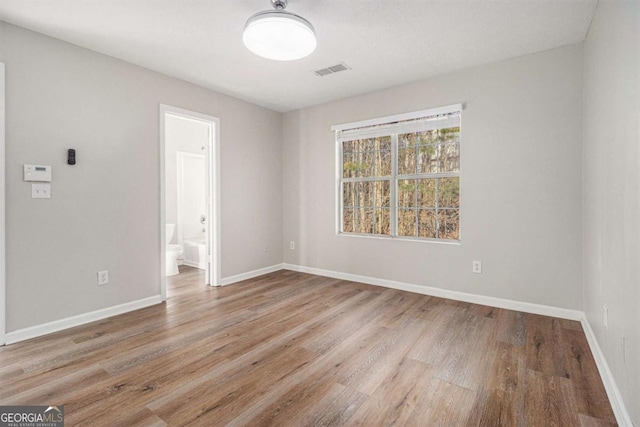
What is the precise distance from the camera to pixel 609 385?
72.3 inches

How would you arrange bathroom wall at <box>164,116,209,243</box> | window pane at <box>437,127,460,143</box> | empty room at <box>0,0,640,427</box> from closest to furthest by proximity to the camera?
empty room at <box>0,0,640,427</box>
window pane at <box>437,127,460,143</box>
bathroom wall at <box>164,116,209,243</box>

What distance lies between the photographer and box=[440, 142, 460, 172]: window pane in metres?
3.62

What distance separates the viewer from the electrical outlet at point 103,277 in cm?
303

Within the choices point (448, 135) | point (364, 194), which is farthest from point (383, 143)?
point (448, 135)

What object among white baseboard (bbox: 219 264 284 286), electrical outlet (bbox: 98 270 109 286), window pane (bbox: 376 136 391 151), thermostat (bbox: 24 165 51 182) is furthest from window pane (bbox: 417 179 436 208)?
thermostat (bbox: 24 165 51 182)

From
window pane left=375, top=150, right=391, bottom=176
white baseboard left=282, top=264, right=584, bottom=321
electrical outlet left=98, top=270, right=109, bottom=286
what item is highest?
window pane left=375, top=150, right=391, bottom=176

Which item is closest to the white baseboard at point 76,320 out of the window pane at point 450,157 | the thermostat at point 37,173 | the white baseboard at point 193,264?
the thermostat at point 37,173

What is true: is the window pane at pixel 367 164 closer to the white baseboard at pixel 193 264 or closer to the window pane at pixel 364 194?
the window pane at pixel 364 194

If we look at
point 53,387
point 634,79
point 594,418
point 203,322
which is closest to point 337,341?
point 203,322

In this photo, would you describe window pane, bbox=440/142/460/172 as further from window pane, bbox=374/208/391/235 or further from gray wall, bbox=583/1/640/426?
gray wall, bbox=583/1/640/426

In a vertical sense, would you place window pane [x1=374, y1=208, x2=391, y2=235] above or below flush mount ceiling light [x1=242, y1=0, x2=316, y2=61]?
below

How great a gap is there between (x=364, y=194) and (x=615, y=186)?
2.79 metres

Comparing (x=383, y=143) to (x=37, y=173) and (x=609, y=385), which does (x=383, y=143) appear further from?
(x=37, y=173)

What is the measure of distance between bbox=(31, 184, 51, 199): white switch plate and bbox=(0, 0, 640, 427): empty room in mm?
15
